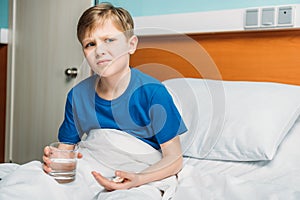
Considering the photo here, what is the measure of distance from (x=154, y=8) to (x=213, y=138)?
871 millimetres

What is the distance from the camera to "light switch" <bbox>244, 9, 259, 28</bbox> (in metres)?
1.71

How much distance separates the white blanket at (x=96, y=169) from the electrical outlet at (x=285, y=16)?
797 millimetres

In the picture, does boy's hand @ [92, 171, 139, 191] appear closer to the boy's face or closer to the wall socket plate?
the boy's face

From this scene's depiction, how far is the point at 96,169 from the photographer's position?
1162mm

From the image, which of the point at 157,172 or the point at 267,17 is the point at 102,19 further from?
the point at 267,17

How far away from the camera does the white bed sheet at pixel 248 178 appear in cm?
105

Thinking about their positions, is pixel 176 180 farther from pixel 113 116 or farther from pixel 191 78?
pixel 191 78

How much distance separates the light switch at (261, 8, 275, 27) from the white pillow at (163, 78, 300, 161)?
30 cm

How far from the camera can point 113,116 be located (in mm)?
1246

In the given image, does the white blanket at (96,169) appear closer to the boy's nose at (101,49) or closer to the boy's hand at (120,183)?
the boy's hand at (120,183)

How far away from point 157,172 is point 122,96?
0.84 ft

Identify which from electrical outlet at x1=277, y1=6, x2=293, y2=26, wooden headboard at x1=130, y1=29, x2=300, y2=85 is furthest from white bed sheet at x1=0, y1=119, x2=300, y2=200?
electrical outlet at x1=277, y1=6, x2=293, y2=26

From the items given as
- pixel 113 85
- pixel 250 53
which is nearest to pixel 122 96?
pixel 113 85

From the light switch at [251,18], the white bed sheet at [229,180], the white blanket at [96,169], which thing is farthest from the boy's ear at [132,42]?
the light switch at [251,18]
